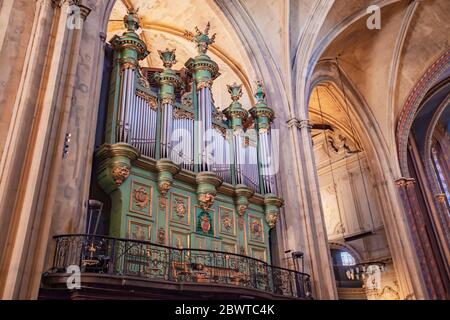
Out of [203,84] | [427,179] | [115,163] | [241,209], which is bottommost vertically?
[241,209]

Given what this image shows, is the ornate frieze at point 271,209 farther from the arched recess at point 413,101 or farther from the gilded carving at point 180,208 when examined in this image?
the arched recess at point 413,101

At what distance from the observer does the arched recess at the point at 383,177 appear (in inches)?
603

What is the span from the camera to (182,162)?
31.4 ft

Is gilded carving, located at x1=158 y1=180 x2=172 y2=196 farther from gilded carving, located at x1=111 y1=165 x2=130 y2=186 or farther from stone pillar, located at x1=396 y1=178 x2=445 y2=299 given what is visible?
stone pillar, located at x1=396 y1=178 x2=445 y2=299

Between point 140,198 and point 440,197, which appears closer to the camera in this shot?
point 140,198

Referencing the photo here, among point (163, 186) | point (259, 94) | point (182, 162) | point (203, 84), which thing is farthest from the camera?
point (259, 94)

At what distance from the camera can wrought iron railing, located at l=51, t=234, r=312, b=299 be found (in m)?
6.57

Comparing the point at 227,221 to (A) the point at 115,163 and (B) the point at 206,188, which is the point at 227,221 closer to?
(B) the point at 206,188

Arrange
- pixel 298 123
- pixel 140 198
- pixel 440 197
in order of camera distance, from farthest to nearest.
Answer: pixel 440 197 < pixel 298 123 < pixel 140 198

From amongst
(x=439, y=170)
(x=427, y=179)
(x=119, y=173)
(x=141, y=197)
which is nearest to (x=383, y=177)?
Answer: (x=427, y=179)

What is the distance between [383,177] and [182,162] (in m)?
11.2

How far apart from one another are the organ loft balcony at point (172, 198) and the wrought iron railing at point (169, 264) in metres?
0.02

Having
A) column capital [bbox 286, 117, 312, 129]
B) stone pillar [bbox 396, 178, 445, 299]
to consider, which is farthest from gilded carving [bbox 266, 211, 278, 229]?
stone pillar [bbox 396, 178, 445, 299]

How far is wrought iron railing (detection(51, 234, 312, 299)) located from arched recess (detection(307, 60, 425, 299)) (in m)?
7.21
